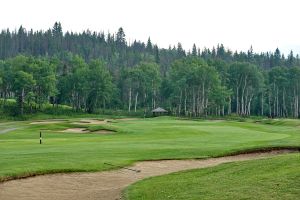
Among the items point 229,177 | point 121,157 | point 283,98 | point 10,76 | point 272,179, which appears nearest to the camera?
point 272,179

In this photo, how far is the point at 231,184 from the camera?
18.5 meters

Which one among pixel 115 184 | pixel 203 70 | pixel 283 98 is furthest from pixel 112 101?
pixel 115 184

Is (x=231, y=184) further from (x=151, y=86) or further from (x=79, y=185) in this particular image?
(x=151, y=86)

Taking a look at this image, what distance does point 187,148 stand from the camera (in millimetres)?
36062

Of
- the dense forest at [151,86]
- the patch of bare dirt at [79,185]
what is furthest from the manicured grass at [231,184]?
the dense forest at [151,86]

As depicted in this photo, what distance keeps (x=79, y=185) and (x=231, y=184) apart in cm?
794

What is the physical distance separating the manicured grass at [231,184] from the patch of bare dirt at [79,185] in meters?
1.52

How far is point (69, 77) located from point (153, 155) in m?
104

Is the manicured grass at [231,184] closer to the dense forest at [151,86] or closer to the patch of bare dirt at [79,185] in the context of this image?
the patch of bare dirt at [79,185]

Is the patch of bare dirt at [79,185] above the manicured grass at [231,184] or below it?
below

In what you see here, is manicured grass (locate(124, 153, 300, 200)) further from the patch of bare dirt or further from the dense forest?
the dense forest

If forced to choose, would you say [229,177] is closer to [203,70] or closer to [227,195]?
[227,195]

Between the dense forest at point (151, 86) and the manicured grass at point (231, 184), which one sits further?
the dense forest at point (151, 86)

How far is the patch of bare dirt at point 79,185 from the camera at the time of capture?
798 inches
